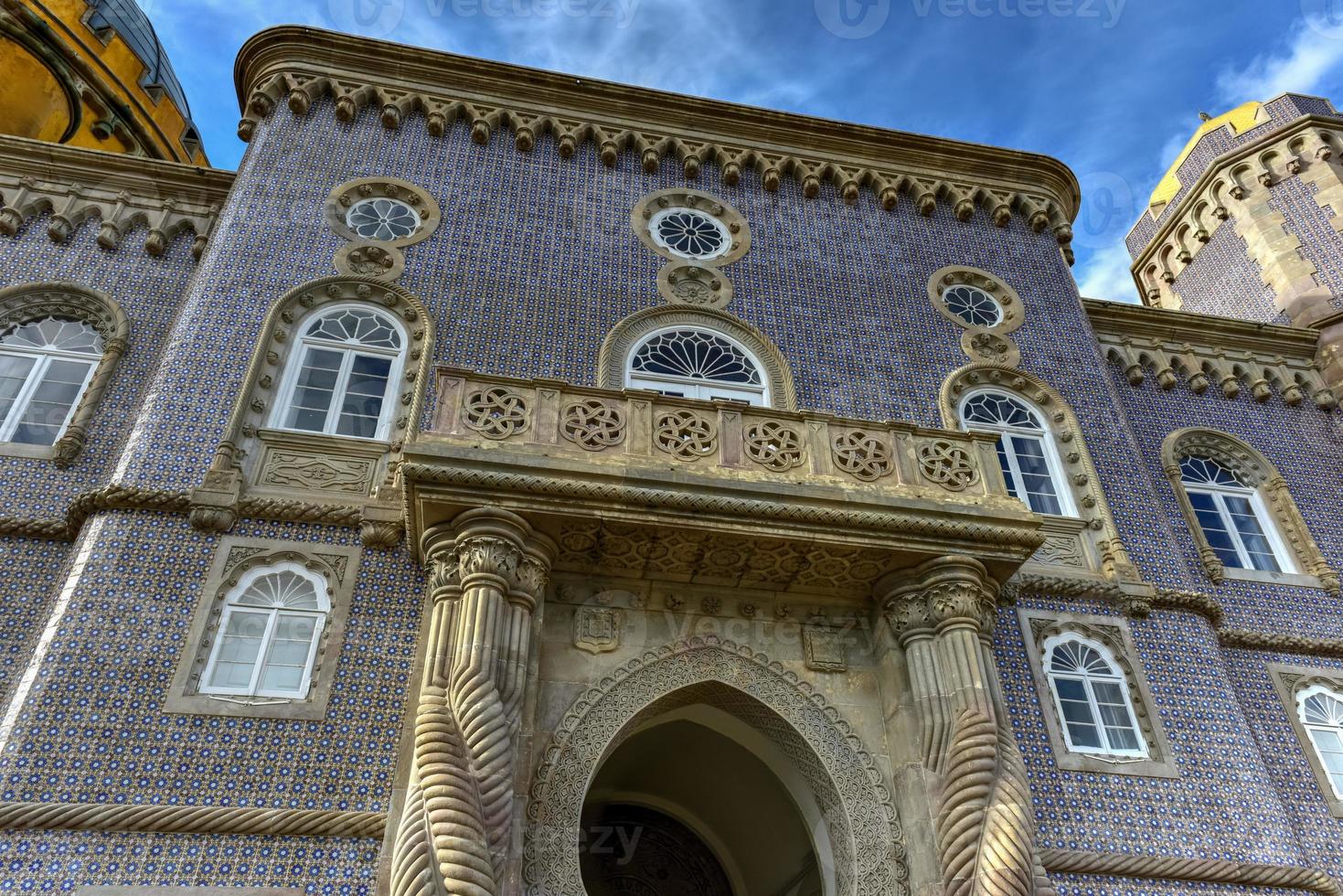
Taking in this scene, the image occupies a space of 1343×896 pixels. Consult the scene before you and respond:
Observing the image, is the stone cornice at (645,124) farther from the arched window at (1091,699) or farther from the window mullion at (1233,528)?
the arched window at (1091,699)

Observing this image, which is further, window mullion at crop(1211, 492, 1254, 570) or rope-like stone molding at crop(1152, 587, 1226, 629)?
window mullion at crop(1211, 492, 1254, 570)

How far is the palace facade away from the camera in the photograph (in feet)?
26.2

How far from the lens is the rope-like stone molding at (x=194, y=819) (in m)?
7.45

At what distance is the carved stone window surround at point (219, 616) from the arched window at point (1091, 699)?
7319mm

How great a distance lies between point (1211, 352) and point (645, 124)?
973 centimetres

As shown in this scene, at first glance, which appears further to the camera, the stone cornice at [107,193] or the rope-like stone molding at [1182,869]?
the stone cornice at [107,193]

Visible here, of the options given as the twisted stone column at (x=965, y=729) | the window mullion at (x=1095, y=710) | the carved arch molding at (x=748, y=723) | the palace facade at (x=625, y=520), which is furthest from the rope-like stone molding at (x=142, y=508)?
the window mullion at (x=1095, y=710)

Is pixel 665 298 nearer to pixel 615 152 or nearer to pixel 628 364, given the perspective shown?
pixel 628 364

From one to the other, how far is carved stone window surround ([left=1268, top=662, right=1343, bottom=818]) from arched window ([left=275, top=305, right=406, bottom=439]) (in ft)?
35.7

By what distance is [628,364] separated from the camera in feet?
39.2

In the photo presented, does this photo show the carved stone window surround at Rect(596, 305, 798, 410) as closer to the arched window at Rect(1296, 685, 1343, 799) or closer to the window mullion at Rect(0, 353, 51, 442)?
the window mullion at Rect(0, 353, 51, 442)

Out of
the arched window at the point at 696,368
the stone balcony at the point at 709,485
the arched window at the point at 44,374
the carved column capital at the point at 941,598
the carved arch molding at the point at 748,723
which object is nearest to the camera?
the carved arch molding at the point at 748,723

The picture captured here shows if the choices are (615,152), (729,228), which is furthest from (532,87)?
(729,228)

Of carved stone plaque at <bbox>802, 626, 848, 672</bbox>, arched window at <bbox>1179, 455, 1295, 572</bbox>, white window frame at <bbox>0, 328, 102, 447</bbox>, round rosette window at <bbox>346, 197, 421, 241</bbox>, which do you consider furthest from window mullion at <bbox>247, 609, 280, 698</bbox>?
arched window at <bbox>1179, 455, 1295, 572</bbox>
